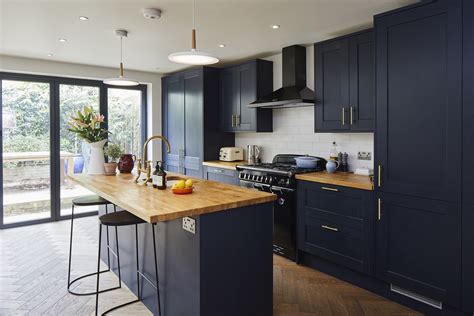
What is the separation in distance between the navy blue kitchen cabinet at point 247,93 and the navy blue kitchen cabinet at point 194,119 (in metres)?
0.26

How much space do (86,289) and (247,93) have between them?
3059 millimetres

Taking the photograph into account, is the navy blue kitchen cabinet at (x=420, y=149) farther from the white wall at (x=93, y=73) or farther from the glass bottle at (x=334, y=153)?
the white wall at (x=93, y=73)

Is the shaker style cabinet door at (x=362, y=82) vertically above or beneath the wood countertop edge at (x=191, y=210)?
above

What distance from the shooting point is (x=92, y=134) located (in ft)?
11.4

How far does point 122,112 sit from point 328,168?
377 centimetres

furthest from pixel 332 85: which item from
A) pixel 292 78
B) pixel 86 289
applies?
pixel 86 289

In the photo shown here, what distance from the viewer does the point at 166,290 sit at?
7.93 feet

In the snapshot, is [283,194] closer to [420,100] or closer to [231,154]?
[231,154]

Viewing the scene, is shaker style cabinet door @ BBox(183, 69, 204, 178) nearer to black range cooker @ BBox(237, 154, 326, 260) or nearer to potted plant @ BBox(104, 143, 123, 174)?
black range cooker @ BBox(237, 154, 326, 260)

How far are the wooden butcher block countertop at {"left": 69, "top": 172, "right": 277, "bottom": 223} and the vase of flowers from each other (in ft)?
1.87

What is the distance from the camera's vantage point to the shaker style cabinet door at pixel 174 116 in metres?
5.64

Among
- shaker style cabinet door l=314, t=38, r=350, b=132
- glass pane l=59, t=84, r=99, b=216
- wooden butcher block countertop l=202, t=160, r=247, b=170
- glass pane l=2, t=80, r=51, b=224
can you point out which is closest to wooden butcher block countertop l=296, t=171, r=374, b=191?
shaker style cabinet door l=314, t=38, r=350, b=132

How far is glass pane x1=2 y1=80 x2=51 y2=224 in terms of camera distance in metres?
4.87

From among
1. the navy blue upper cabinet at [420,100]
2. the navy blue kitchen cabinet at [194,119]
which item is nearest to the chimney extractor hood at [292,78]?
the navy blue kitchen cabinet at [194,119]
